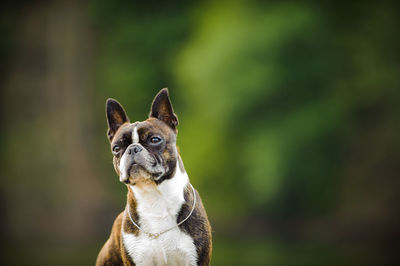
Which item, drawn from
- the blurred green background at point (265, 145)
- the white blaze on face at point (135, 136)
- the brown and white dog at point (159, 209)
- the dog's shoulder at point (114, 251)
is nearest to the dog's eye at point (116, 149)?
the brown and white dog at point (159, 209)

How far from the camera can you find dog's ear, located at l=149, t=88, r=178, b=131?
491 centimetres

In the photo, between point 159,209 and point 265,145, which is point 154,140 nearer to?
point 159,209

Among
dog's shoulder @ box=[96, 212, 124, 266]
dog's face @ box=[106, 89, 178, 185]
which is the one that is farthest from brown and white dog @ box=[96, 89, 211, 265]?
dog's shoulder @ box=[96, 212, 124, 266]

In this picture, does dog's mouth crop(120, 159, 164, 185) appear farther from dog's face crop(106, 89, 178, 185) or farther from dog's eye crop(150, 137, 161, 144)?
dog's eye crop(150, 137, 161, 144)

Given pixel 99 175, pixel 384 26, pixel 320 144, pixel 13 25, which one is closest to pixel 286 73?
pixel 320 144

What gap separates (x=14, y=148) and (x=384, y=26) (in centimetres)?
1710

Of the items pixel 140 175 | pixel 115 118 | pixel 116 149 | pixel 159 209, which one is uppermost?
pixel 115 118

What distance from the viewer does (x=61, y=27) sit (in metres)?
26.3

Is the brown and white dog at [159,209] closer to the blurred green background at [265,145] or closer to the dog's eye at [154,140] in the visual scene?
the dog's eye at [154,140]

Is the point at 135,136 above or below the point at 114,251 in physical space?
above

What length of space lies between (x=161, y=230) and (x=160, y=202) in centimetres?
25

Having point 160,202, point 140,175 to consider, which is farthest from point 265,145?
point 140,175

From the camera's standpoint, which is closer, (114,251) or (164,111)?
(164,111)

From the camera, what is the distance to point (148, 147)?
15.1ft
